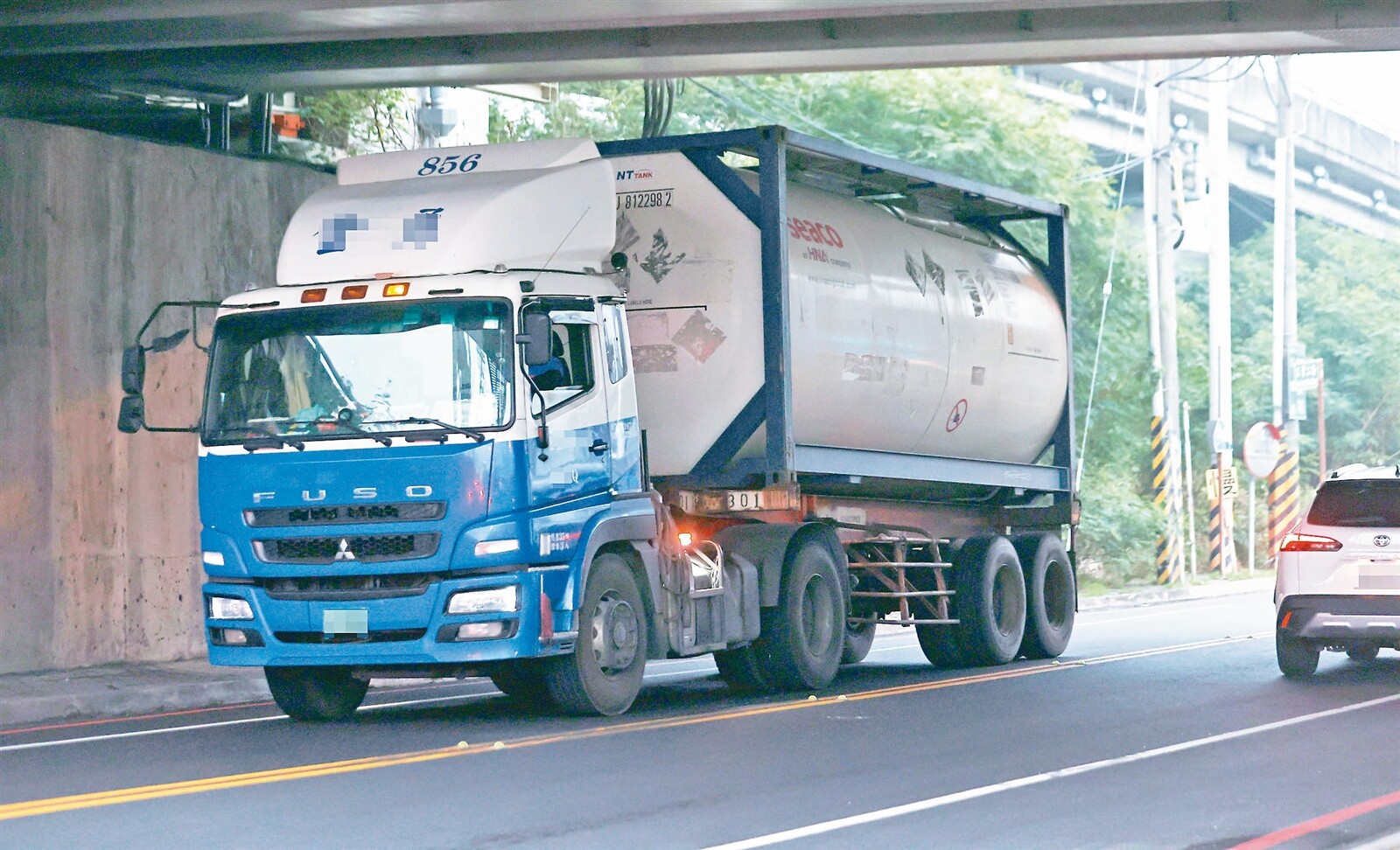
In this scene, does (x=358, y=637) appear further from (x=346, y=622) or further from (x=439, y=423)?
(x=439, y=423)

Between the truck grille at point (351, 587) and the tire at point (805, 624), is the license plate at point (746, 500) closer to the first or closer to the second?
the tire at point (805, 624)

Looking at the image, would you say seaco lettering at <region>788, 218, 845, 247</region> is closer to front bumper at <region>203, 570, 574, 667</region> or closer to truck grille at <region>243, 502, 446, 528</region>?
front bumper at <region>203, 570, 574, 667</region>

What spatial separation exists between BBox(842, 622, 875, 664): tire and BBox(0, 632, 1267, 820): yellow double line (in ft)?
6.75

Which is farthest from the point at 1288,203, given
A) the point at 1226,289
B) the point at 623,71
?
the point at 623,71

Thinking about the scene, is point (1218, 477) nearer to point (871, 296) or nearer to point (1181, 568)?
point (1181, 568)

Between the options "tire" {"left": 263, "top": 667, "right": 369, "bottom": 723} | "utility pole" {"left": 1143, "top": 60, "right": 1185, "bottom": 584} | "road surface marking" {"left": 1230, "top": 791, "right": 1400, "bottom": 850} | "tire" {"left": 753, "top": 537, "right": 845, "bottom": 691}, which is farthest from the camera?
"utility pole" {"left": 1143, "top": 60, "right": 1185, "bottom": 584}

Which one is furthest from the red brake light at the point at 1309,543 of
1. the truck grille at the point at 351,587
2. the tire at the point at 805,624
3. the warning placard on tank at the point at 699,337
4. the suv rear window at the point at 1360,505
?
the truck grille at the point at 351,587

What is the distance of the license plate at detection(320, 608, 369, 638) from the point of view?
489 inches

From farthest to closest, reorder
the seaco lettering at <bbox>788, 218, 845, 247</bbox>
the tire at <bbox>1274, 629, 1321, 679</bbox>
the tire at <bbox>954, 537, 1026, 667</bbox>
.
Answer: the tire at <bbox>954, 537, 1026, 667</bbox> → the tire at <bbox>1274, 629, 1321, 679</bbox> → the seaco lettering at <bbox>788, 218, 845, 247</bbox>

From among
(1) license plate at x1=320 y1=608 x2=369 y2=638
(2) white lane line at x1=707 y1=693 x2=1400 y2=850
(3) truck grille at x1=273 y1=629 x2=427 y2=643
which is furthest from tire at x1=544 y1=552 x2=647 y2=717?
(2) white lane line at x1=707 y1=693 x2=1400 y2=850

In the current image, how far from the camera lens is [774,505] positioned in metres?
15.1

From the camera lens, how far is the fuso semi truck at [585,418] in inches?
488

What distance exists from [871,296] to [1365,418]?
4395 cm

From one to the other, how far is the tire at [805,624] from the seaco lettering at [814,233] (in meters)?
2.43
